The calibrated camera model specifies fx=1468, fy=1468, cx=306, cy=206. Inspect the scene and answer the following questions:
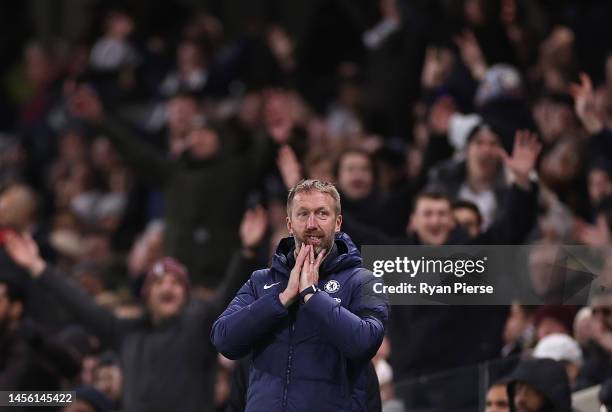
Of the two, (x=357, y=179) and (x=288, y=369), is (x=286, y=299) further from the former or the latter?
(x=357, y=179)

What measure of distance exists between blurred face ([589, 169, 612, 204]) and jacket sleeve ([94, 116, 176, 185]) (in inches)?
139

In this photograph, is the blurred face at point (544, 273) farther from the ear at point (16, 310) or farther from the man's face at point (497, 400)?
the ear at point (16, 310)

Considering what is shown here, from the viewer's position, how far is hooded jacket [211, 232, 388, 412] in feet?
18.5

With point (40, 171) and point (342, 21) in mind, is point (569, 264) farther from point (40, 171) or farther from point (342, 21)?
point (40, 171)

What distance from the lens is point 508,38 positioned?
1162 centimetres

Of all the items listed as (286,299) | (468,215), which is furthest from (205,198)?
(286,299)

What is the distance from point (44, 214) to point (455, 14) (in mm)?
4944

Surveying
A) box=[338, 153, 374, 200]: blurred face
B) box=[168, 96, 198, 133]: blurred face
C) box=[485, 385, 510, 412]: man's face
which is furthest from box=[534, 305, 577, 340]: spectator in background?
box=[168, 96, 198, 133]: blurred face

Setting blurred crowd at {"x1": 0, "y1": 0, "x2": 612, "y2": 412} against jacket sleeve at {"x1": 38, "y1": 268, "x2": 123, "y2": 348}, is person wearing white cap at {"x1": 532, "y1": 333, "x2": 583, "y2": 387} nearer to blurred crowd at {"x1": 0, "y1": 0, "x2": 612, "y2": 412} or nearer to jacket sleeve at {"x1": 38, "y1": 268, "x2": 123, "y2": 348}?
blurred crowd at {"x1": 0, "y1": 0, "x2": 612, "y2": 412}

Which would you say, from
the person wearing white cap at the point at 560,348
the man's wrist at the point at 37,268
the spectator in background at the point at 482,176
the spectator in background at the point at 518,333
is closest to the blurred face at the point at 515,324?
the spectator in background at the point at 518,333

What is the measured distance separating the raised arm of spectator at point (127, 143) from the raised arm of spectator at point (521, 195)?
3.95m

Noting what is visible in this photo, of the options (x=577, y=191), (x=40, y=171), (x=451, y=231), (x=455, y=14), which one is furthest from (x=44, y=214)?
(x=451, y=231)

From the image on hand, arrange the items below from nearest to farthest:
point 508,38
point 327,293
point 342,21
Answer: point 327,293 < point 508,38 < point 342,21

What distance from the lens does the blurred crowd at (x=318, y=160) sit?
26.8 ft
